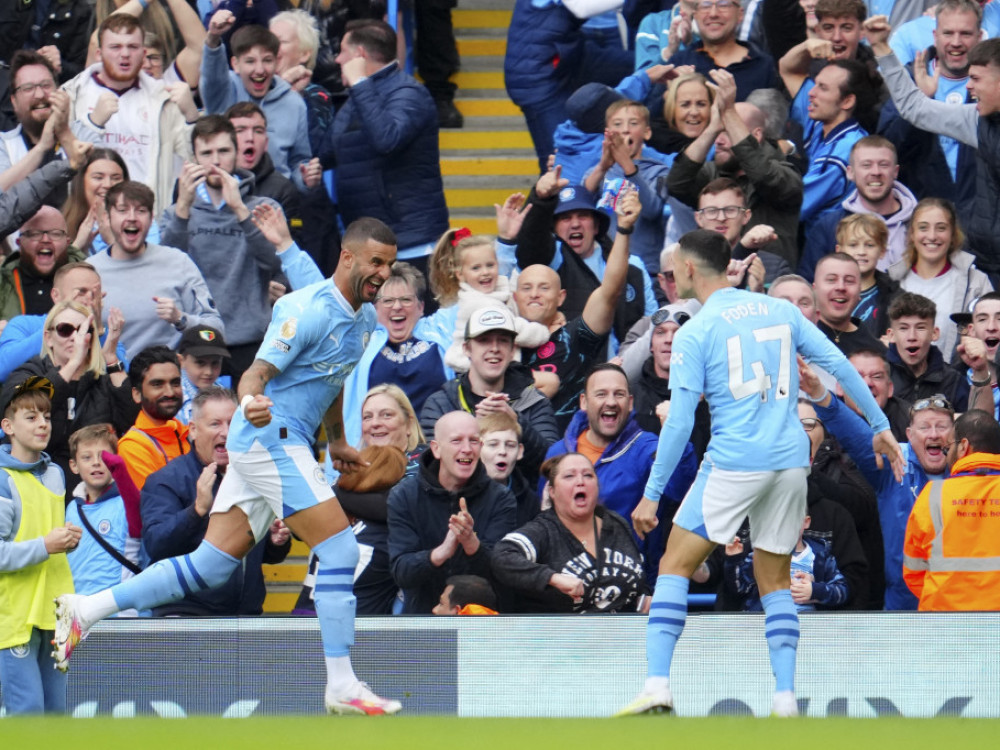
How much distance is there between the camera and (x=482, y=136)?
592 inches

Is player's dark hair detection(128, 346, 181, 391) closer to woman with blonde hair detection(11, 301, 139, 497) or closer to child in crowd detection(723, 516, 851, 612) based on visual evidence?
woman with blonde hair detection(11, 301, 139, 497)

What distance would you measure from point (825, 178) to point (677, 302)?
1.77 meters

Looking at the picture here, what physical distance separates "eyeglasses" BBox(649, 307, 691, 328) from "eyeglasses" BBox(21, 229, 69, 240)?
3.82 metres

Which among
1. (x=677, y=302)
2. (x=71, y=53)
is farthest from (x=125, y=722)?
(x=71, y=53)

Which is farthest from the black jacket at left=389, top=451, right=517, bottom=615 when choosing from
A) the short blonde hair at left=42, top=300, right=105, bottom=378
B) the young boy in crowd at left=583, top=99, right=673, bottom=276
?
the young boy in crowd at left=583, top=99, right=673, bottom=276

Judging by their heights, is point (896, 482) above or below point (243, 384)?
below

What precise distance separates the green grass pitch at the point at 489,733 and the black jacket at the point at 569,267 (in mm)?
4296

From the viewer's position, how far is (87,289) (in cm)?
1016

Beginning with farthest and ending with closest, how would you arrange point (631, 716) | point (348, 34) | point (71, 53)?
point (71, 53) → point (348, 34) → point (631, 716)

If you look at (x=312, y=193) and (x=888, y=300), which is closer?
(x=888, y=300)

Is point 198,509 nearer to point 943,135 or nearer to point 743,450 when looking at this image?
point 743,450

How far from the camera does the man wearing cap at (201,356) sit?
10.2 m

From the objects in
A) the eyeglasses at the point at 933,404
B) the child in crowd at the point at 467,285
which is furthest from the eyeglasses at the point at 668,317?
the eyeglasses at the point at 933,404

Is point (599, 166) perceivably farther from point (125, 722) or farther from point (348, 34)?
point (125, 722)
